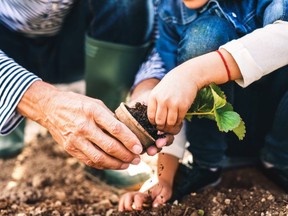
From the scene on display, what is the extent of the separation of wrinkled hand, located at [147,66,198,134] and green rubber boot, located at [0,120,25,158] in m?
1.12

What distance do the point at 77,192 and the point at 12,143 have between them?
1.53ft

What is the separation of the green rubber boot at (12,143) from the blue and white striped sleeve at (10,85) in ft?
2.25

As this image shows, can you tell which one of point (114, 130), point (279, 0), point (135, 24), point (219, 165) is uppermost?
point (279, 0)

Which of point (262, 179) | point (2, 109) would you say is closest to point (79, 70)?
point (2, 109)

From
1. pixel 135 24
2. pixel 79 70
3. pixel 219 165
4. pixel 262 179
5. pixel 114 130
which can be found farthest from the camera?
pixel 79 70

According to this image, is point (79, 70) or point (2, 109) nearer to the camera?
point (2, 109)

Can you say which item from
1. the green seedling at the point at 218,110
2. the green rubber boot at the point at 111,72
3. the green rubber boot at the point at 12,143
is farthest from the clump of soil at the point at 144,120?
the green rubber boot at the point at 12,143

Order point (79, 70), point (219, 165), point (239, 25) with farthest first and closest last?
1. point (79, 70)
2. point (219, 165)
3. point (239, 25)

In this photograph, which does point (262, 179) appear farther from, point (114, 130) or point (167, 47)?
point (114, 130)

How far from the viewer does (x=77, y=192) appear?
2113mm

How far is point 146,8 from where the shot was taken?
2.14 metres

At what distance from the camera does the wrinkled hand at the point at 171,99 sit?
4.54ft

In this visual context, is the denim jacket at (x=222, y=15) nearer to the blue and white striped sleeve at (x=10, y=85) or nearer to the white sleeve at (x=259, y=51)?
the white sleeve at (x=259, y=51)

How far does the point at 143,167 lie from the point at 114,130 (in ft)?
2.05
